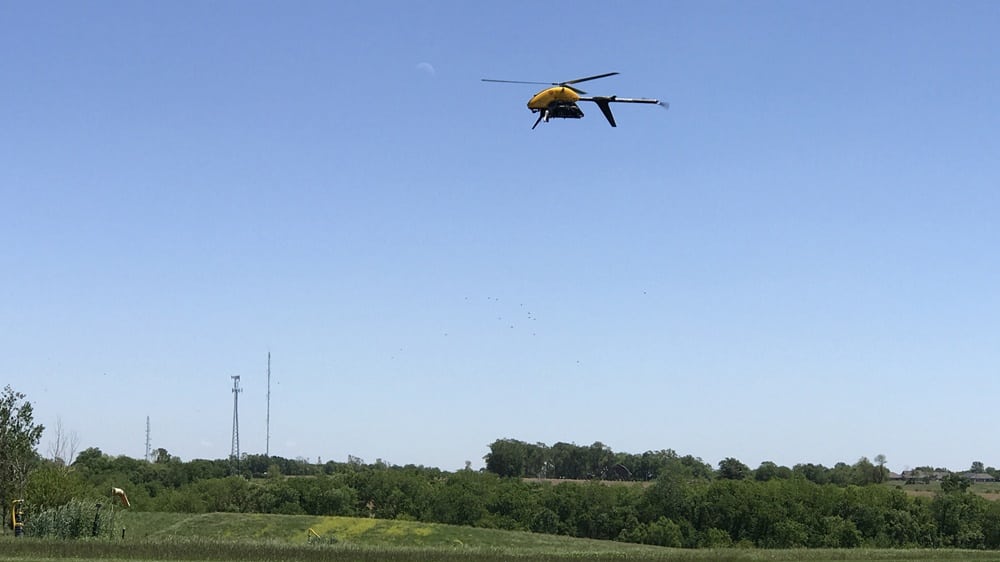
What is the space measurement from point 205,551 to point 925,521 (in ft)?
349

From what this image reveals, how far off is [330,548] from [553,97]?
104 feet

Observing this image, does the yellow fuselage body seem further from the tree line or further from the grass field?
the tree line

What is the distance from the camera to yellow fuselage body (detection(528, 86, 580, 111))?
185 ft

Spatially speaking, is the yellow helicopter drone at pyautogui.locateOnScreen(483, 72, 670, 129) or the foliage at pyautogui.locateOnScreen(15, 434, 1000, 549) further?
the foliage at pyautogui.locateOnScreen(15, 434, 1000, 549)

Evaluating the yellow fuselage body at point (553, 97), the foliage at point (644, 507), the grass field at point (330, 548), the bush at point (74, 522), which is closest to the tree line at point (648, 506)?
the foliage at point (644, 507)

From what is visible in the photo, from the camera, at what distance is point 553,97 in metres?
56.5

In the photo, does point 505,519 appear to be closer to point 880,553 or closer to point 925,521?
point 925,521

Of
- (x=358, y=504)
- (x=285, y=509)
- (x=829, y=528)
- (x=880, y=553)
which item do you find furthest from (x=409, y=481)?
(x=880, y=553)

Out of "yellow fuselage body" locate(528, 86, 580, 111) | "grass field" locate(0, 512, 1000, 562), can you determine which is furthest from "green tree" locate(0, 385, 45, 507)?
"yellow fuselage body" locate(528, 86, 580, 111)

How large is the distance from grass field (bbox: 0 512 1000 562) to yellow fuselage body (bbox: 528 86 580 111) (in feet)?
91.7

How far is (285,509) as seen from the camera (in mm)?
161375

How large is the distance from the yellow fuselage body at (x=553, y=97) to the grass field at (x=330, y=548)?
27.9 metres

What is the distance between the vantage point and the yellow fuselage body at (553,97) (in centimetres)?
5638

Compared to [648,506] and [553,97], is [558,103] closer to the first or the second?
[553,97]
